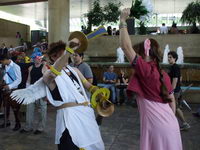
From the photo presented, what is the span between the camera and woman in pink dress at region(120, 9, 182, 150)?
265cm

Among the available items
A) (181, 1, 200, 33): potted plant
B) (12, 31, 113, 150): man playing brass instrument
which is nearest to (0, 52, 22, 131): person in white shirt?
(12, 31, 113, 150): man playing brass instrument

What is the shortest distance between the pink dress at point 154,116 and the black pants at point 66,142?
0.74 metres

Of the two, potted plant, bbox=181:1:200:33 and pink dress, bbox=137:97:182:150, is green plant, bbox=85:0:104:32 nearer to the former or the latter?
potted plant, bbox=181:1:200:33

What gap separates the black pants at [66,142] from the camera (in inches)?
116

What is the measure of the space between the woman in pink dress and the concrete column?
10167 millimetres

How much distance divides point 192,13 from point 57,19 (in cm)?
869

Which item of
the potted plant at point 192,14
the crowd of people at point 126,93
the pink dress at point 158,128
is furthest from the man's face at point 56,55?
the potted plant at point 192,14

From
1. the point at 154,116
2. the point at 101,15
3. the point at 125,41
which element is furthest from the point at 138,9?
the point at 101,15

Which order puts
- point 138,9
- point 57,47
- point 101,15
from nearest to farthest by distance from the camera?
point 138,9 < point 57,47 < point 101,15

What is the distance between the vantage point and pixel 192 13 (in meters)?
16.8

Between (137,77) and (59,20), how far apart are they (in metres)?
10.6

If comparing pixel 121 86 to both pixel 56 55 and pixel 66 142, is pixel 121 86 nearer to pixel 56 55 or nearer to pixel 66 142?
pixel 56 55

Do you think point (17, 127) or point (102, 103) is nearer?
point (102, 103)

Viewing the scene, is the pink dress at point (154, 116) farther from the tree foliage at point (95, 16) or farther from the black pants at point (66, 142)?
the tree foliage at point (95, 16)
